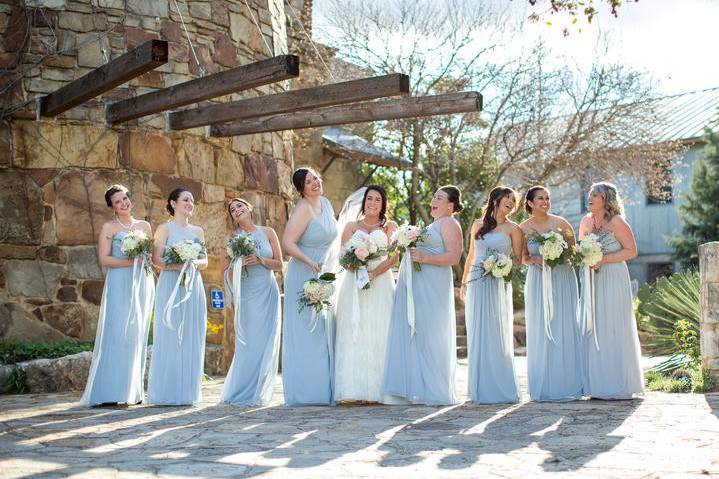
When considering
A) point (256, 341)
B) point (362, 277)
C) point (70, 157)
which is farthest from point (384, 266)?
point (70, 157)

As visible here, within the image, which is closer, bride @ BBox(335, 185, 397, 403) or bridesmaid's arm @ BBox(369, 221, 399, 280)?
bride @ BBox(335, 185, 397, 403)

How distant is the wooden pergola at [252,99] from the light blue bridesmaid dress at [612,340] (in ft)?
6.54

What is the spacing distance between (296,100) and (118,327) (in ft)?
9.42

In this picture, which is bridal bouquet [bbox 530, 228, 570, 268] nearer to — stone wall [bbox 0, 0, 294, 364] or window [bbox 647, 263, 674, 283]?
stone wall [bbox 0, 0, 294, 364]

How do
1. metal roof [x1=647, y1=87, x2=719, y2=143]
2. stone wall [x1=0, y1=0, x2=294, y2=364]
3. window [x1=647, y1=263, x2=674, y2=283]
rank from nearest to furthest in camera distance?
stone wall [x1=0, y1=0, x2=294, y2=364], metal roof [x1=647, y1=87, x2=719, y2=143], window [x1=647, y1=263, x2=674, y2=283]

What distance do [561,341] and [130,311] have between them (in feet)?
13.0

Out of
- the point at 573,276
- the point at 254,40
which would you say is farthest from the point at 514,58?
the point at 573,276

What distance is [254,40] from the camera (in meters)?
12.5

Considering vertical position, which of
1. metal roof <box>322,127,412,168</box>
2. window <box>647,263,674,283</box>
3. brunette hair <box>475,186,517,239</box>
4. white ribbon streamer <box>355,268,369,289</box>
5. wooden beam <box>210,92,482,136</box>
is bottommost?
white ribbon streamer <box>355,268,369,289</box>

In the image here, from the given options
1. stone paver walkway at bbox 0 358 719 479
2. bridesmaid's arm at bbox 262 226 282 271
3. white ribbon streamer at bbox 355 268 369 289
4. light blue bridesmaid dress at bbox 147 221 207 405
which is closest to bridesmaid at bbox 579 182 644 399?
stone paver walkway at bbox 0 358 719 479

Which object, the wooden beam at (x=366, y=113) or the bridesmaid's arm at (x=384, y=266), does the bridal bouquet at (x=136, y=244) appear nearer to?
the bridesmaid's arm at (x=384, y=266)

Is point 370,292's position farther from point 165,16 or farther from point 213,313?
point 165,16

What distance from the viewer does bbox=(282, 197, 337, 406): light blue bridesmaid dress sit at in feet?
26.9

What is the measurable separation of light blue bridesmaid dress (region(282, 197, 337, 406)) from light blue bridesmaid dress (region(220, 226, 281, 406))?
0.73 feet
